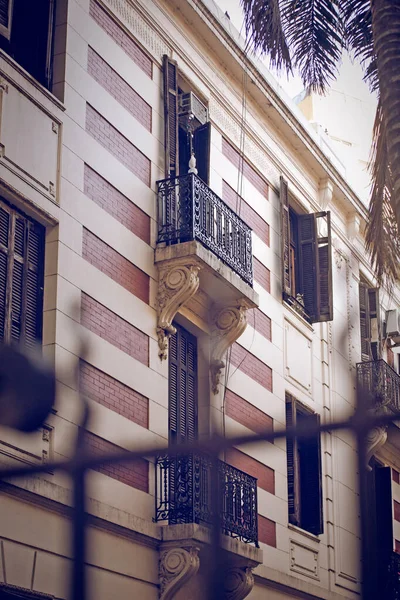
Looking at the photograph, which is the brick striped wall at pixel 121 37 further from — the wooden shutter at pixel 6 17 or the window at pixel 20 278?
the window at pixel 20 278

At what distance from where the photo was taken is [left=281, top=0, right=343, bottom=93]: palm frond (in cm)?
1496

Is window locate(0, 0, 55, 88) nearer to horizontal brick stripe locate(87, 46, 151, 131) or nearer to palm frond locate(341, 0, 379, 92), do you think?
horizontal brick stripe locate(87, 46, 151, 131)

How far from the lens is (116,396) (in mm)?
13078

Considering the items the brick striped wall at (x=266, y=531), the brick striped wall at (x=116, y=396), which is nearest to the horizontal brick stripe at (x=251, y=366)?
the brick striped wall at (x=266, y=531)

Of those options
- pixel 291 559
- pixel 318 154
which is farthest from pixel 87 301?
pixel 318 154

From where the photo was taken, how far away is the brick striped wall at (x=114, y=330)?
41.9 ft

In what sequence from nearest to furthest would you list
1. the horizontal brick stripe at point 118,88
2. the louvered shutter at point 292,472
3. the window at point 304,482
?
the horizontal brick stripe at point 118,88 → the louvered shutter at point 292,472 → the window at point 304,482

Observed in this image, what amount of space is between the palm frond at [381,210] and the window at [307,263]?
322 cm

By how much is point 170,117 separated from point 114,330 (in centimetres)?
376

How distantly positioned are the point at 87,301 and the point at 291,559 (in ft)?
21.2

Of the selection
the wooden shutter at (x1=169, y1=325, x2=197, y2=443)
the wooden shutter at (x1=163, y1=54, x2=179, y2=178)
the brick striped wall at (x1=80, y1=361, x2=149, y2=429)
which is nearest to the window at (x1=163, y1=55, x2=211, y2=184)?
the wooden shutter at (x1=163, y1=54, x2=179, y2=178)

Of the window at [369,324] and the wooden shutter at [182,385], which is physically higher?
the window at [369,324]

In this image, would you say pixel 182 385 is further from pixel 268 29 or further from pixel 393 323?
pixel 393 323

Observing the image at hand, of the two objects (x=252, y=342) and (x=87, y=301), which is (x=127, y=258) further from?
(x=252, y=342)
